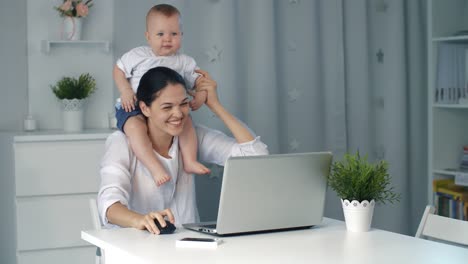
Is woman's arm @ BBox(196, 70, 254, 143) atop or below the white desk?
atop

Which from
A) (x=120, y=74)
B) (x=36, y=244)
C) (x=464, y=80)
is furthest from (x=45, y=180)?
(x=464, y=80)

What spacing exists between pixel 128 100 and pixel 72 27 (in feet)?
2.74

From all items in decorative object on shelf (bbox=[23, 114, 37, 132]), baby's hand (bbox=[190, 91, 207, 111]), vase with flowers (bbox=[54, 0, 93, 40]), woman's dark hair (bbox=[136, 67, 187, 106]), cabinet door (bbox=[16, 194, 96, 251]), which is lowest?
cabinet door (bbox=[16, 194, 96, 251])

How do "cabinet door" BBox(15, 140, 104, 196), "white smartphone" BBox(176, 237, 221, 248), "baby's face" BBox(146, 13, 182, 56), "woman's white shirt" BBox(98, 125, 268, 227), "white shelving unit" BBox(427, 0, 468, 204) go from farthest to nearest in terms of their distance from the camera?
"white shelving unit" BBox(427, 0, 468, 204), "cabinet door" BBox(15, 140, 104, 196), "baby's face" BBox(146, 13, 182, 56), "woman's white shirt" BBox(98, 125, 268, 227), "white smartphone" BBox(176, 237, 221, 248)

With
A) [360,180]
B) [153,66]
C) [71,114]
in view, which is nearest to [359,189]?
[360,180]

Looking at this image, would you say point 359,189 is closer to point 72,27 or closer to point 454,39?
point 72,27

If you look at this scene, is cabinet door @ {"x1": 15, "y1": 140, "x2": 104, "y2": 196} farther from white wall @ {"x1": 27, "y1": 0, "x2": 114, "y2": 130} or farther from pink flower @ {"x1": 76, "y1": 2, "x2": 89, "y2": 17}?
pink flower @ {"x1": 76, "y1": 2, "x2": 89, "y2": 17}

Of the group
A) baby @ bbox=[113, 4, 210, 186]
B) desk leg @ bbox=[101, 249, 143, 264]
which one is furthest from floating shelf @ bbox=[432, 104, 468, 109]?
desk leg @ bbox=[101, 249, 143, 264]

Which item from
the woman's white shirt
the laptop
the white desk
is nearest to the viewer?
the white desk

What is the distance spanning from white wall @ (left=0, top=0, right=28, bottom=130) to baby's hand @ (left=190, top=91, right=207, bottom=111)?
1.06 meters

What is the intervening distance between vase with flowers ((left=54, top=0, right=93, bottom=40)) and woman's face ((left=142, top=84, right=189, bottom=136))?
1.03 meters

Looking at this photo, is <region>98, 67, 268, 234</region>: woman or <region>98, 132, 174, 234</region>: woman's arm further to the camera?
<region>98, 67, 268, 234</region>: woman

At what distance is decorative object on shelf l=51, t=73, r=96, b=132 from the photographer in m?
3.76

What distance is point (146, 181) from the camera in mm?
3010
